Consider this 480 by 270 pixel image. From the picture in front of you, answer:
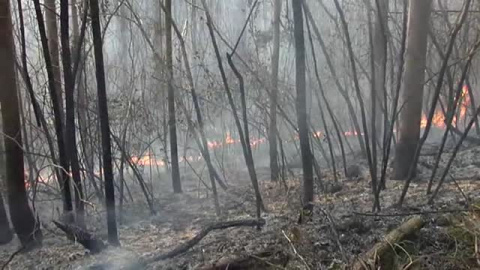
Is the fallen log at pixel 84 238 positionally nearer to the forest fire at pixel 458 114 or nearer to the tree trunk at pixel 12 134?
the tree trunk at pixel 12 134

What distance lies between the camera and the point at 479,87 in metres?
12.2

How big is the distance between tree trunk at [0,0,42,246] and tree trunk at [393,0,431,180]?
13.3 ft

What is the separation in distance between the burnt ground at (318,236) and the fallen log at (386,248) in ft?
0.19

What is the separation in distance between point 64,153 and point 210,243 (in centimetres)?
162

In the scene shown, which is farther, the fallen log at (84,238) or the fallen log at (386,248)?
the fallen log at (84,238)

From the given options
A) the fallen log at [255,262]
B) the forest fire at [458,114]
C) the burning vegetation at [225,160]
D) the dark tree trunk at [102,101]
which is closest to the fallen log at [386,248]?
the burning vegetation at [225,160]

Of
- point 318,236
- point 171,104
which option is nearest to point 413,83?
point 318,236

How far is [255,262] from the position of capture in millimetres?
3732

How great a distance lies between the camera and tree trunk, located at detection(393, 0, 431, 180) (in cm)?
591

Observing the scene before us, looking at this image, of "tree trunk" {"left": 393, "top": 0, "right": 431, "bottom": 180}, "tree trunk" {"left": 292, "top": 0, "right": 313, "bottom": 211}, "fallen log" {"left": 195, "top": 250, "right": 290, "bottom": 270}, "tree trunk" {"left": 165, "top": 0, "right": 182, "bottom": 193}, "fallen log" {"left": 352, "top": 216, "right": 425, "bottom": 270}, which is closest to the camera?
"fallen log" {"left": 352, "top": 216, "right": 425, "bottom": 270}

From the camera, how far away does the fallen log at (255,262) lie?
3.66 metres

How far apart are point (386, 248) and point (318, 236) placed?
55 cm

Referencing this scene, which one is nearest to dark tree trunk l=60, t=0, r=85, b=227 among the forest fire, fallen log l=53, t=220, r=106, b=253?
fallen log l=53, t=220, r=106, b=253

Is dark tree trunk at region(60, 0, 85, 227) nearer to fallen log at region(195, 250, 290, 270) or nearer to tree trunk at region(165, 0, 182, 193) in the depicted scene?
fallen log at region(195, 250, 290, 270)
